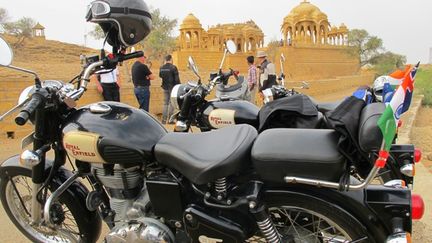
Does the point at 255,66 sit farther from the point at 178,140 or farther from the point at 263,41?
the point at 263,41

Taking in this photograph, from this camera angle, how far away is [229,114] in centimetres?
364

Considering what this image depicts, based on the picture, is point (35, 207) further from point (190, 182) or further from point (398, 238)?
point (398, 238)

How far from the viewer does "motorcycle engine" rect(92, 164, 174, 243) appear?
6.79 ft

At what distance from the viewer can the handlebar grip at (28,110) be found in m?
1.97

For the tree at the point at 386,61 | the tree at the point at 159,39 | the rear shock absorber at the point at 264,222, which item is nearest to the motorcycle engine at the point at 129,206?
the rear shock absorber at the point at 264,222

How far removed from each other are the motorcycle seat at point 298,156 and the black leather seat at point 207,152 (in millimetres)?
90

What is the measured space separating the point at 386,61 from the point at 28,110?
44074 millimetres

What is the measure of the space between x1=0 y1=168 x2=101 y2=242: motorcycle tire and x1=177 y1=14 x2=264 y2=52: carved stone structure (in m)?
39.0

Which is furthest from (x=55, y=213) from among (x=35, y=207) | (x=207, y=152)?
(x=207, y=152)

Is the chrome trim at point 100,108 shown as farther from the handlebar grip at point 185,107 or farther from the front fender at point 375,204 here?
the handlebar grip at point 185,107

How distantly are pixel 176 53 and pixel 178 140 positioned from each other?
3840 cm

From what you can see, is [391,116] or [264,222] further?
[264,222]

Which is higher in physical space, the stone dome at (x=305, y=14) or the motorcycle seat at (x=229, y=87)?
the stone dome at (x=305, y=14)

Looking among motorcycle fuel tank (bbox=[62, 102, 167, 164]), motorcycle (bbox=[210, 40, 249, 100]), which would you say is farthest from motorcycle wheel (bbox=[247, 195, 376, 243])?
motorcycle (bbox=[210, 40, 249, 100])
